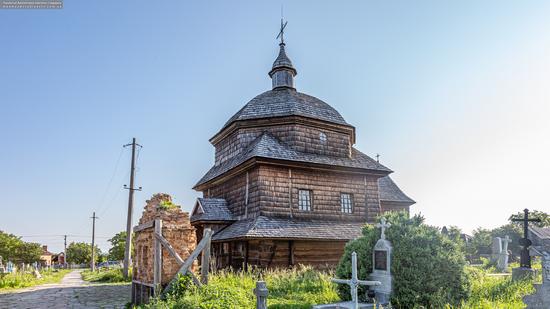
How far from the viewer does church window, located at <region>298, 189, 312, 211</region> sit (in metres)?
18.5

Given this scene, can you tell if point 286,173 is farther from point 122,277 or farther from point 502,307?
point 122,277

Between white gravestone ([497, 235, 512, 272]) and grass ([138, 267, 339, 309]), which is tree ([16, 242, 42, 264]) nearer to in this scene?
grass ([138, 267, 339, 309])

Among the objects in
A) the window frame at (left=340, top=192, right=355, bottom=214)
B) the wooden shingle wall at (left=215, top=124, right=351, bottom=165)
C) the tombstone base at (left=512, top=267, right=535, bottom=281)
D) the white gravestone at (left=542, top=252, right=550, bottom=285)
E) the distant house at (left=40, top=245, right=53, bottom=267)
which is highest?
the wooden shingle wall at (left=215, top=124, right=351, bottom=165)

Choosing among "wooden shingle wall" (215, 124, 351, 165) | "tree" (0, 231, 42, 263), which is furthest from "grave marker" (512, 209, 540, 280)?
"tree" (0, 231, 42, 263)

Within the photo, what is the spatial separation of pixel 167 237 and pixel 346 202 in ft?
37.1

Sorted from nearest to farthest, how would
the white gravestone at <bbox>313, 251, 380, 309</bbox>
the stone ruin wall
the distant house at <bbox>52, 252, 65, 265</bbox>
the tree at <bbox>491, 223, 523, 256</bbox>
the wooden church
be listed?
the white gravestone at <bbox>313, 251, 380, 309</bbox>, the stone ruin wall, the wooden church, the tree at <bbox>491, 223, 523, 256</bbox>, the distant house at <bbox>52, 252, 65, 265</bbox>

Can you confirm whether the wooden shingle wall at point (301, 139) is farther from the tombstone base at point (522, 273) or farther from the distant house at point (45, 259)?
the distant house at point (45, 259)

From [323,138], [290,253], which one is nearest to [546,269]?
[290,253]

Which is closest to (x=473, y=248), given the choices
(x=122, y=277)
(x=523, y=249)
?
(x=523, y=249)

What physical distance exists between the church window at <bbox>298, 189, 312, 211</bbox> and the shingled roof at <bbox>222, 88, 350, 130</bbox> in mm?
4100

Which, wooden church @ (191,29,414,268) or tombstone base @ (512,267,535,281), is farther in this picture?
wooden church @ (191,29,414,268)

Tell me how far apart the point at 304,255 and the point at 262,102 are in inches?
351

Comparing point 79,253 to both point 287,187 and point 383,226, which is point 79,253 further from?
point 383,226

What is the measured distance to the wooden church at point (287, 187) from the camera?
55.3 ft
